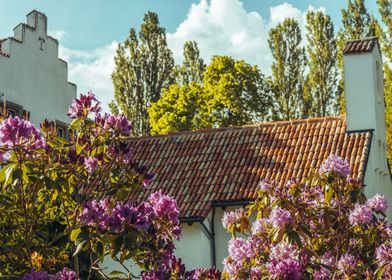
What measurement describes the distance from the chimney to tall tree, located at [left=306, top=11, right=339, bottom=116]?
58.9 ft

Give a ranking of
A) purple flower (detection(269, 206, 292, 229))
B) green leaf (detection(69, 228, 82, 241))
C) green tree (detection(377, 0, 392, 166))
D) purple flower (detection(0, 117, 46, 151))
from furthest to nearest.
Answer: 1. green tree (detection(377, 0, 392, 166))
2. purple flower (detection(269, 206, 292, 229))
3. purple flower (detection(0, 117, 46, 151))
4. green leaf (detection(69, 228, 82, 241))

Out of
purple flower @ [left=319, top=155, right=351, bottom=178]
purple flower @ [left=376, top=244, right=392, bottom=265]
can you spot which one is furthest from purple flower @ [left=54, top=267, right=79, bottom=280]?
purple flower @ [left=319, top=155, right=351, bottom=178]

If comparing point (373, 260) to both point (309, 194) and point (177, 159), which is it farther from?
point (177, 159)

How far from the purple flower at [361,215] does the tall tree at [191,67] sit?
3463 centimetres

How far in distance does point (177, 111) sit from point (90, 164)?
28170mm

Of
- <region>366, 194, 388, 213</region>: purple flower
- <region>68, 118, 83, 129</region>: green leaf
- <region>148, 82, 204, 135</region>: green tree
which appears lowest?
<region>366, 194, 388, 213</region>: purple flower

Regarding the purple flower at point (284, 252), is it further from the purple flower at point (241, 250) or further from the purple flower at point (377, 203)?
the purple flower at point (377, 203)

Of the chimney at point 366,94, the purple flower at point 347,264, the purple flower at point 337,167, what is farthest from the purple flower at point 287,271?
the chimney at point 366,94

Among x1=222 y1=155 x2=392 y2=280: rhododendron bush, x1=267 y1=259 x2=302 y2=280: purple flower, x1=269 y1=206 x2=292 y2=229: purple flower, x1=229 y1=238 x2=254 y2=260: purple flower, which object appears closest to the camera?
x1=267 y1=259 x2=302 y2=280: purple flower

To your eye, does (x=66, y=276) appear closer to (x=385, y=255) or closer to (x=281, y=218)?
(x=281, y=218)

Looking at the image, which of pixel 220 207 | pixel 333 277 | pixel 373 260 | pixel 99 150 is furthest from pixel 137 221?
pixel 220 207

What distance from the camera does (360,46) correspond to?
66.3ft

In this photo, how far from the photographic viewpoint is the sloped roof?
1805 cm

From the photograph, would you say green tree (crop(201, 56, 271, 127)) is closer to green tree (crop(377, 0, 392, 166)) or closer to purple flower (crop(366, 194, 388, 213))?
green tree (crop(377, 0, 392, 166))
